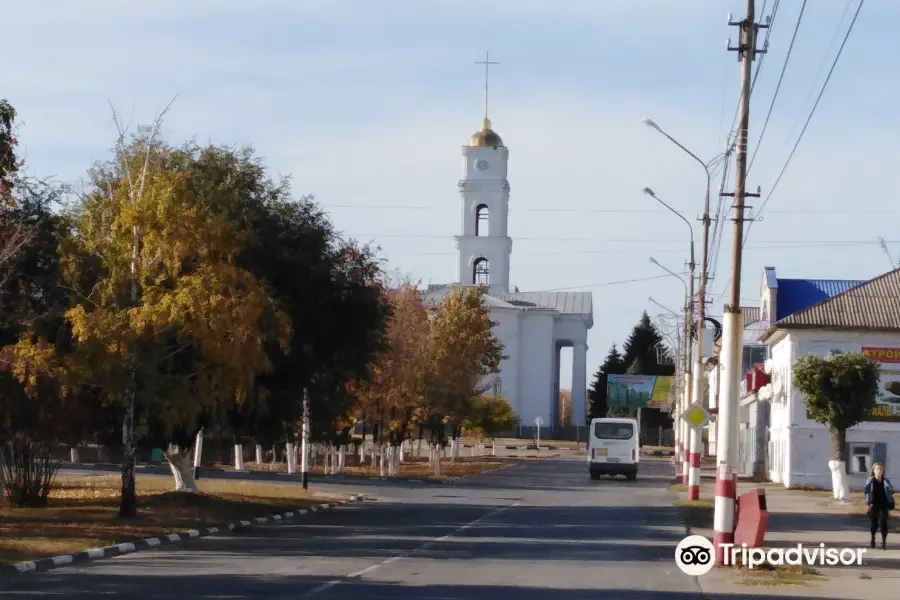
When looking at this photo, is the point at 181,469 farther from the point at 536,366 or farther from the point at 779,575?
the point at 536,366

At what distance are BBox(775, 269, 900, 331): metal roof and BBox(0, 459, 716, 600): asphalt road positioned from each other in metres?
19.8

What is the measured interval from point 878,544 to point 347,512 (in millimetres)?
12865

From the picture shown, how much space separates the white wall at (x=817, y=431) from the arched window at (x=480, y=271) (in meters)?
66.0

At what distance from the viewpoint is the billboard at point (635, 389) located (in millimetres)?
121000

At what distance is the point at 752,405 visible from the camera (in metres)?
69.3

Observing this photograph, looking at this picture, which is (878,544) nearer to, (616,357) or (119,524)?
(119,524)

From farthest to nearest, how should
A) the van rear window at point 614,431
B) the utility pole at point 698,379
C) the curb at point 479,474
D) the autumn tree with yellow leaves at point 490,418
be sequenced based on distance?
the autumn tree with yellow leaves at point 490,418 < the van rear window at point 614,431 < the curb at point 479,474 < the utility pole at point 698,379

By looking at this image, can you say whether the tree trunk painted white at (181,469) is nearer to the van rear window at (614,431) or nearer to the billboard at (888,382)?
the van rear window at (614,431)

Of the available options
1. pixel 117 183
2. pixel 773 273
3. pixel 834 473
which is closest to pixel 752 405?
pixel 773 273

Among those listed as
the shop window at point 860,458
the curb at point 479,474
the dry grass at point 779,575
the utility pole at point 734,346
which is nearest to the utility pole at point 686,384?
the shop window at point 860,458

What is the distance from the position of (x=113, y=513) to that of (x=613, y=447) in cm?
3635

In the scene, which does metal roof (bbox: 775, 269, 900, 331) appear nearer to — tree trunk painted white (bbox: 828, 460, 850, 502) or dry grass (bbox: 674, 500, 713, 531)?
tree trunk painted white (bbox: 828, 460, 850, 502)

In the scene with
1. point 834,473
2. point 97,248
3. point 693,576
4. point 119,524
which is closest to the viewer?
point 693,576

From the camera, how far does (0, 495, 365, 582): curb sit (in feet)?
59.6
